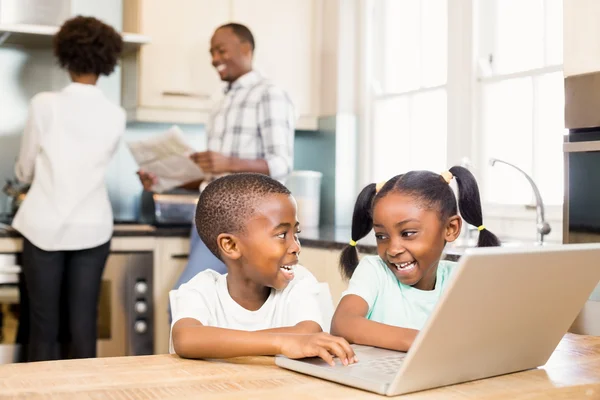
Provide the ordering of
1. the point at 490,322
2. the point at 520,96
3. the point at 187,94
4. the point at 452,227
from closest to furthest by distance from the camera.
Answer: the point at 490,322, the point at 452,227, the point at 520,96, the point at 187,94

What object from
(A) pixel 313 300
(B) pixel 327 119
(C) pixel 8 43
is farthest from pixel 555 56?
(C) pixel 8 43

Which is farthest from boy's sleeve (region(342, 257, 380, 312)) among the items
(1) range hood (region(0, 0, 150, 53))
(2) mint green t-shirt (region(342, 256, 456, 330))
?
(1) range hood (region(0, 0, 150, 53))

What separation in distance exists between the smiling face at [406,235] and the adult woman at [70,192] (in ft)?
5.75

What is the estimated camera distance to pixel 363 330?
1.25 metres

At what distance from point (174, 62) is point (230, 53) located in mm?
548

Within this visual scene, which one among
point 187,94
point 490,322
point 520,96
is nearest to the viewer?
point 490,322

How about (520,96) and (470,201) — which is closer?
(470,201)

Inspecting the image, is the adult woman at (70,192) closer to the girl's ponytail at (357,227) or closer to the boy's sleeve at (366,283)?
the girl's ponytail at (357,227)

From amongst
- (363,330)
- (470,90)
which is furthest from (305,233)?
(363,330)

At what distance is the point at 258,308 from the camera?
4.77 feet

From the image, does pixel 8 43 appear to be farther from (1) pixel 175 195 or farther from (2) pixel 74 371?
(2) pixel 74 371

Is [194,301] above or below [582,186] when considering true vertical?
below

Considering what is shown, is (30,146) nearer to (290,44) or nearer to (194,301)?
(290,44)

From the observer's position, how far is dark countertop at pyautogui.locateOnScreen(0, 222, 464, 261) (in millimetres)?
2891
